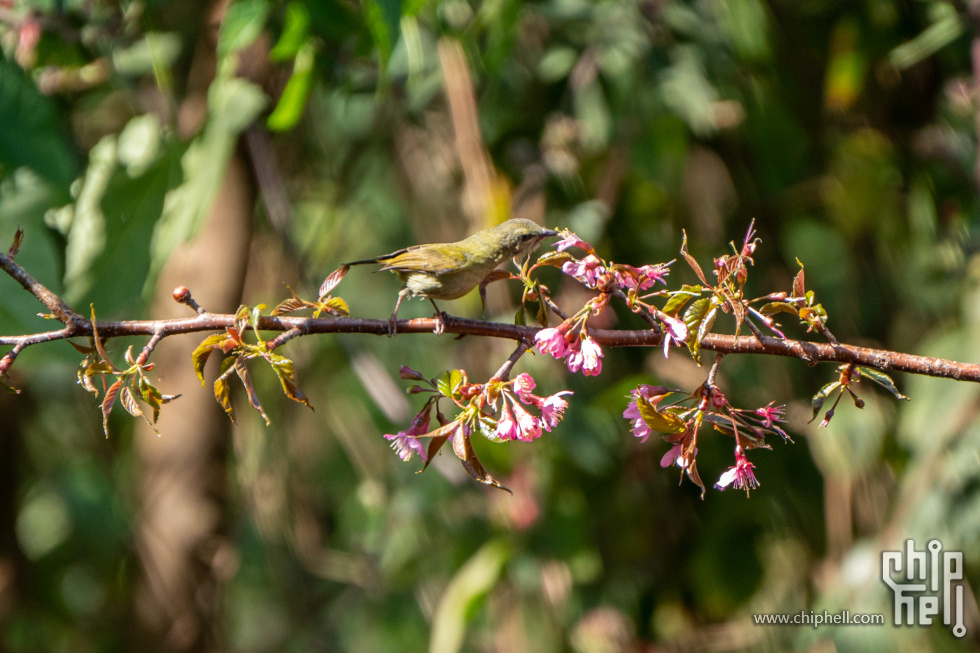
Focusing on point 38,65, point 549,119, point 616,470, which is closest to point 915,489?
point 616,470

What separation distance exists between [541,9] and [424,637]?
150 inches

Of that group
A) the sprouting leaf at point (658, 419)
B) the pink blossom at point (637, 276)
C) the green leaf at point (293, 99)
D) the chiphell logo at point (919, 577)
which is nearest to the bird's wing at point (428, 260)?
the green leaf at point (293, 99)

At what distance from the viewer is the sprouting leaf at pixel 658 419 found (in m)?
1.14

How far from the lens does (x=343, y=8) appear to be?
223 cm

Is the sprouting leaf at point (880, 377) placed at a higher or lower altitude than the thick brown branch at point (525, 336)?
lower

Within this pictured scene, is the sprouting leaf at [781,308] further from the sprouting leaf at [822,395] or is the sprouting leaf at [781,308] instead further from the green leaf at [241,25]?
the green leaf at [241,25]

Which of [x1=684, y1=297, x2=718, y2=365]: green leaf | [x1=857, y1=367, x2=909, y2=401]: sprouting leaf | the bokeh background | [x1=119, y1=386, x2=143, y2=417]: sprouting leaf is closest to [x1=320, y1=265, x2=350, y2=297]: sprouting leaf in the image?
[x1=119, y1=386, x2=143, y2=417]: sprouting leaf

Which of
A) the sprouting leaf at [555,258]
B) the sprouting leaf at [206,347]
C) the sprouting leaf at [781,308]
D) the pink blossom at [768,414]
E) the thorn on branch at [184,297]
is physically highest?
the thorn on branch at [184,297]

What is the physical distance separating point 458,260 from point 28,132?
1.24 metres

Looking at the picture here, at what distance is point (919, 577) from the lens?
2.36 meters

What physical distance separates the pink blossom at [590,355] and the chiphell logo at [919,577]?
5.52 ft

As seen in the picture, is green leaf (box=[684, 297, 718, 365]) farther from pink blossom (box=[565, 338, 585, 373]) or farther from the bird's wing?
the bird's wing

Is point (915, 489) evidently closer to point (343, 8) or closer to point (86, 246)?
point (343, 8)

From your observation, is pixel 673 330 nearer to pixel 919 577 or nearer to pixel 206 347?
pixel 206 347
